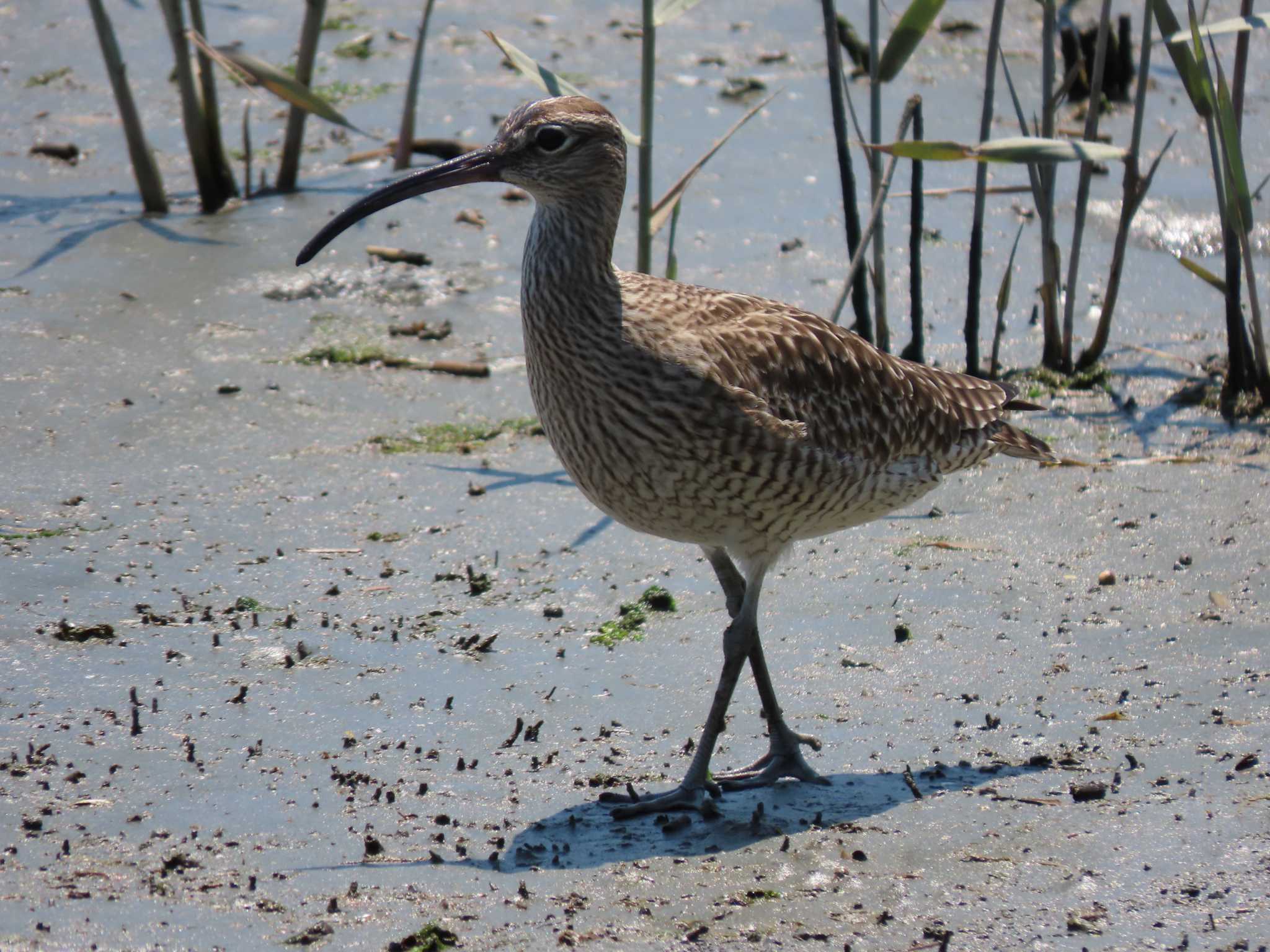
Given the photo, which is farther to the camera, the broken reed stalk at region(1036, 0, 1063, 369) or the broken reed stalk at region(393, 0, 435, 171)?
the broken reed stalk at region(393, 0, 435, 171)

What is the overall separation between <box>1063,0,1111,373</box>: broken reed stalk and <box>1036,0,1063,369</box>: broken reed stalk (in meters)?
0.05

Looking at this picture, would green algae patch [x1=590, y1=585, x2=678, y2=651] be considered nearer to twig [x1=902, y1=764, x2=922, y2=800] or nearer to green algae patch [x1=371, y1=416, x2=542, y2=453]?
twig [x1=902, y1=764, x2=922, y2=800]

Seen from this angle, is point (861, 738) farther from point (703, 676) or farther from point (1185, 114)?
point (1185, 114)

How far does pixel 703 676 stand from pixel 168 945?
2196 mm

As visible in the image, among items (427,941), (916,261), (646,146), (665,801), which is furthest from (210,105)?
(427,941)

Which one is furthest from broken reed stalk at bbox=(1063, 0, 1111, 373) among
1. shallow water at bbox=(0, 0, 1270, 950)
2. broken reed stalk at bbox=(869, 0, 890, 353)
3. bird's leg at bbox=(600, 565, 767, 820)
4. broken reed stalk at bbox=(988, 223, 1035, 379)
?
bird's leg at bbox=(600, 565, 767, 820)

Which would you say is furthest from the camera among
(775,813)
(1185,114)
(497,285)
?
(1185,114)

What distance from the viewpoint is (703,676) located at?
5.41m

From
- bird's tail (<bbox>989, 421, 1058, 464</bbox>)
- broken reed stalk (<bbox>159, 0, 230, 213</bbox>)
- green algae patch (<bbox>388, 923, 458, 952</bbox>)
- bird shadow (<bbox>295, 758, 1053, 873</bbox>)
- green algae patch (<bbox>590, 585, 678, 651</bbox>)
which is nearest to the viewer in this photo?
green algae patch (<bbox>388, 923, 458, 952</bbox>)

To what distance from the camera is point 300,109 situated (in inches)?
349

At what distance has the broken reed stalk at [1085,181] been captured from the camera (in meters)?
7.18

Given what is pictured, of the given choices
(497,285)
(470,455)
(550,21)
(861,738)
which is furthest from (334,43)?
(861,738)

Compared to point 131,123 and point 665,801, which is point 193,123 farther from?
point 665,801

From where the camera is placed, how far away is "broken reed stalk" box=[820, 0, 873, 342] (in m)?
6.84
